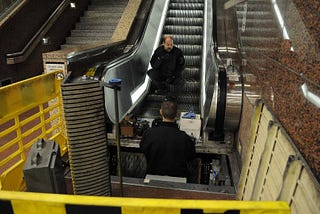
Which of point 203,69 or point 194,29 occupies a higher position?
point 194,29

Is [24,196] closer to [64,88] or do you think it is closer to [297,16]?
→ [64,88]

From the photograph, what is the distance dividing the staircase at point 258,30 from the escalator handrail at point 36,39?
496 cm

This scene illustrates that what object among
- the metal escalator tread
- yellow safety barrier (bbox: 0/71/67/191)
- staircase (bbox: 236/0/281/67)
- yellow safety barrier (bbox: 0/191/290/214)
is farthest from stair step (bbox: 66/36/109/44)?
yellow safety barrier (bbox: 0/191/290/214)

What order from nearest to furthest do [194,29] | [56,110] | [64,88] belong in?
[64,88]
[56,110]
[194,29]

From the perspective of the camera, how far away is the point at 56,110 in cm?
388

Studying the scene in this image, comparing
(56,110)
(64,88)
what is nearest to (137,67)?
(56,110)

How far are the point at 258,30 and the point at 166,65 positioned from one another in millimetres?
2655

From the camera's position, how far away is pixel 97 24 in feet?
26.8

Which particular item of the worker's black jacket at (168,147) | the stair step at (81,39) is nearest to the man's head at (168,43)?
the worker's black jacket at (168,147)

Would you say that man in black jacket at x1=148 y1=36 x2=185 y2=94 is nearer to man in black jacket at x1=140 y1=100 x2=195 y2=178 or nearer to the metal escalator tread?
the metal escalator tread

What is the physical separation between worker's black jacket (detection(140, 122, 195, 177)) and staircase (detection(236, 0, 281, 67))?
102 cm

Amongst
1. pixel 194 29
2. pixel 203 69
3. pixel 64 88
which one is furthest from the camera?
pixel 194 29

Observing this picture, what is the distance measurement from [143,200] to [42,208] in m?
0.34

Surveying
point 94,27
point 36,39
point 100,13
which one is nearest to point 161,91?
point 36,39
